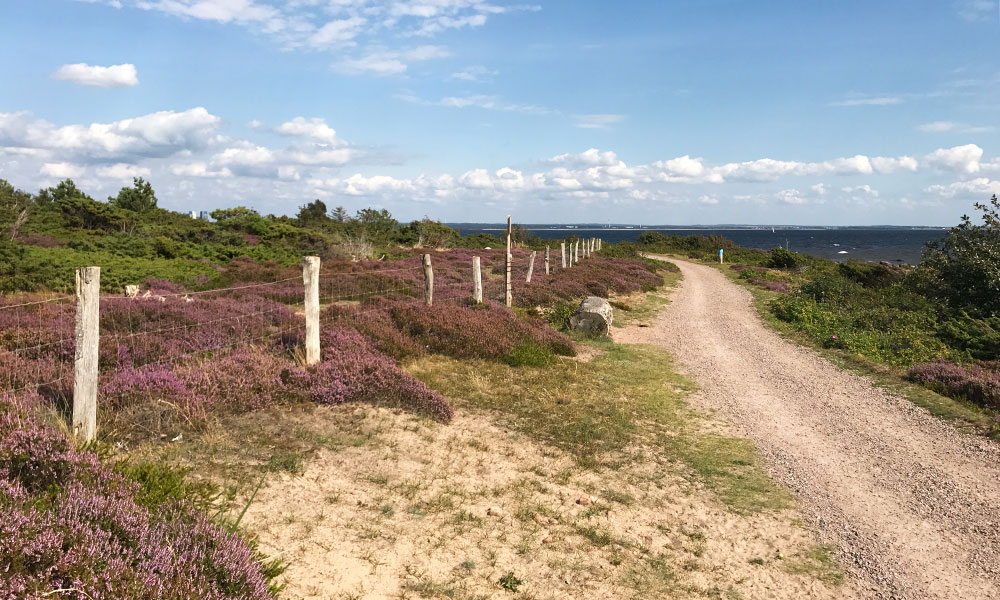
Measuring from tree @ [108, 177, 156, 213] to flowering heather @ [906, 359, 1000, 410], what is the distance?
150ft

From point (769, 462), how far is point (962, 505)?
188 centimetres

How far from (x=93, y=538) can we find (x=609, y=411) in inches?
278

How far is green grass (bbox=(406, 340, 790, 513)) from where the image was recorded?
271 inches

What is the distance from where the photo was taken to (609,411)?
353 inches

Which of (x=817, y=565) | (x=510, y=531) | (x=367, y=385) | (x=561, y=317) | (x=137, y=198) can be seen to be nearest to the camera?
(x=817, y=565)

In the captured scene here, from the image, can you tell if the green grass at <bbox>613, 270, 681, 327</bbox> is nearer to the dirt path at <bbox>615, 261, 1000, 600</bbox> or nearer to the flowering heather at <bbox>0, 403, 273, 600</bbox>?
the dirt path at <bbox>615, 261, 1000, 600</bbox>

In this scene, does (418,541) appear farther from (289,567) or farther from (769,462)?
(769,462)

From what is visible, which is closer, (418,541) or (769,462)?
(418,541)

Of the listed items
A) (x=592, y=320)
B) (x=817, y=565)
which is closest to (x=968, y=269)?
(x=592, y=320)

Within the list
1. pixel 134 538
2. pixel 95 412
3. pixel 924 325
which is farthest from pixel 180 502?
pixel 924 325

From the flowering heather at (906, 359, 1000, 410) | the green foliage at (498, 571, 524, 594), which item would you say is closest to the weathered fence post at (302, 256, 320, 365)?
the green foliage at (498, 571, 524, 594)

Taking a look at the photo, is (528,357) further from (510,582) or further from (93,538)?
(93,538)

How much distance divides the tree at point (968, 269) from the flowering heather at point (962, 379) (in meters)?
5.59

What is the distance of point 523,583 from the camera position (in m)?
4.51
